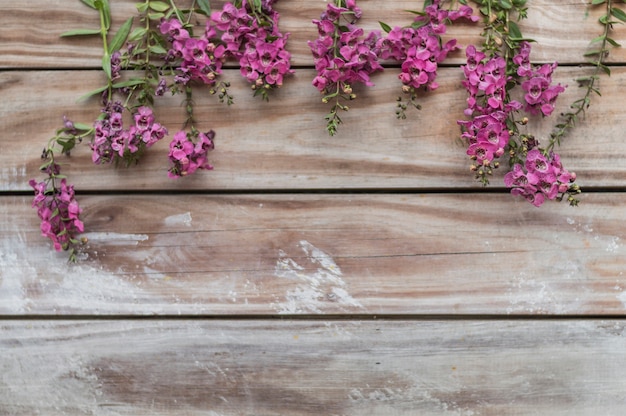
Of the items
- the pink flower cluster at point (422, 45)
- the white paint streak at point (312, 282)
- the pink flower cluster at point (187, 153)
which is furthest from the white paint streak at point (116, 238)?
the pink flower cluster at point (422, 45)

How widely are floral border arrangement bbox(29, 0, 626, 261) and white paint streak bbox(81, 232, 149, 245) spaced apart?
4 centimetres

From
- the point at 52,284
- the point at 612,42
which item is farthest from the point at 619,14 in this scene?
the point at 52,284

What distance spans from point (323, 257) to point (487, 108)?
34cm

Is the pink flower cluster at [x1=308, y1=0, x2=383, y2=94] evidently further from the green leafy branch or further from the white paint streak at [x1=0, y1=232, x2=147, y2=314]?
the white paint streak at [x1=0, y1=232, x2=147, y2=314]

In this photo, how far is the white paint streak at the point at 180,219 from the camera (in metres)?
0.89

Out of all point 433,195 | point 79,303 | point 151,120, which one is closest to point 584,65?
point 433,195

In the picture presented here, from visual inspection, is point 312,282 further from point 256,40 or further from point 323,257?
point 256,40

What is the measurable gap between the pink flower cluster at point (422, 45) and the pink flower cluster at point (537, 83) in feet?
0.31

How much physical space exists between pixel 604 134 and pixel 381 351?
48cm

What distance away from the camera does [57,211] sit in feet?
2.77

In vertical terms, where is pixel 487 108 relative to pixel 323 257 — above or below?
above

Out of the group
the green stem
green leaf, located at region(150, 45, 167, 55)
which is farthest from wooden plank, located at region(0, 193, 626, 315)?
green leaf, located at region(150, 45, 167, 55)

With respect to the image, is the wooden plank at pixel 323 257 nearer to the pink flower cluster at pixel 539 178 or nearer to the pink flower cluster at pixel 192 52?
the pink flower cluster at pixel 539 178

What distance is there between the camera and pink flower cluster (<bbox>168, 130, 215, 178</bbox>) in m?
→ 0.82
